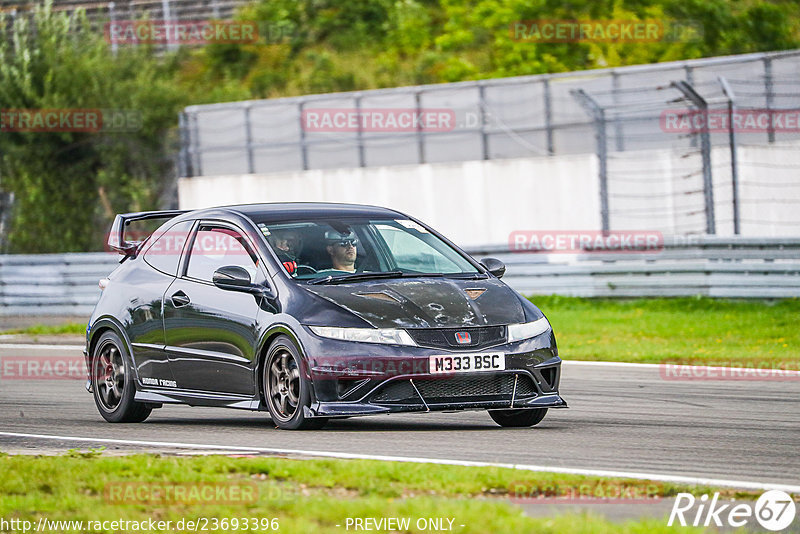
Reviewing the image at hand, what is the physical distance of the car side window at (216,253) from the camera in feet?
32.1

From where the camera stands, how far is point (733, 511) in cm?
614

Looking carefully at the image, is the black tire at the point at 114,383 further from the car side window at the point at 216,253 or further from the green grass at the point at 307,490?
the green grass at the point at 307,490

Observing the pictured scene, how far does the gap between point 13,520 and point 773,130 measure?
18.6 meters

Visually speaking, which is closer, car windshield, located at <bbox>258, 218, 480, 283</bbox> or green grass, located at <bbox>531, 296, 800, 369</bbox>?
car windshield, located at <bbox>258, 218, 480, 283</bbox>

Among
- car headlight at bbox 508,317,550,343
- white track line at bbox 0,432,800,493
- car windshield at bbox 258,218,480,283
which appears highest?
car windshield at bbox 258,218,480,283

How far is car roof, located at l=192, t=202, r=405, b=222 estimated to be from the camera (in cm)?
1006

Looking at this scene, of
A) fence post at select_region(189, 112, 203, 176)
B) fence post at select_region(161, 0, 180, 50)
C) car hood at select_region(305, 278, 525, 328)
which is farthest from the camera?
fence post at select_region(161, 0, 180, 50)

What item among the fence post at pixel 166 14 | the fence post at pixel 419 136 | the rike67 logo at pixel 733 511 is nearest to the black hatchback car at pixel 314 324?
the rike67 logo at pixel 733 511

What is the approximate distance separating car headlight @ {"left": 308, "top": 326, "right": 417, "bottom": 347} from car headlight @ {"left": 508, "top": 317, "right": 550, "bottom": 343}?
2.20ft

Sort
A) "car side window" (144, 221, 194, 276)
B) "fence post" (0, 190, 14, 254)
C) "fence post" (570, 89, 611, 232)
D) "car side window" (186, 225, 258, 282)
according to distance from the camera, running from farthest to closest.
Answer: "fence post" (0, 190, 14, 254), "fence post" (570, 89, 611, 232), "car side window" (144, 221, 194, 276), "car side window" (186, 225, 258, 282)

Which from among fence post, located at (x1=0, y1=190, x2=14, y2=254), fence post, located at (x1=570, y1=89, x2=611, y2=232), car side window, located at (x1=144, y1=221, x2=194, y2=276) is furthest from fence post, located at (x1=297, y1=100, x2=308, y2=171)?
car side window, located at (x1=144, y1=221, x2=194, y2=276)

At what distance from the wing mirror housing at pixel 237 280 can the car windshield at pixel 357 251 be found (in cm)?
24

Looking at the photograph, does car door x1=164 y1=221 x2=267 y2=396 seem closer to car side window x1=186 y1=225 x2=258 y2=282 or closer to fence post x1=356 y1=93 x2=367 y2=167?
car side window x1=186 y1=225 x2=258 y2=282

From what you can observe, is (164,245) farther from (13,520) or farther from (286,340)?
(13,520)
